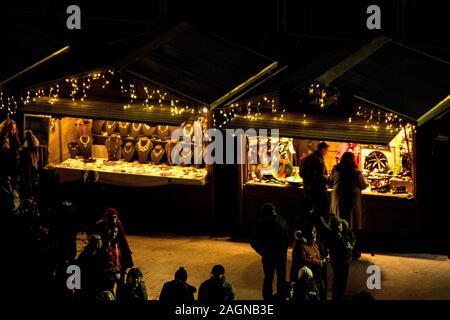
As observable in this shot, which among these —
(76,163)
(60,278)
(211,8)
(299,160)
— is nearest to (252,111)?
(299,160)

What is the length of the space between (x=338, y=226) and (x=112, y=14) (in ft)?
28.1

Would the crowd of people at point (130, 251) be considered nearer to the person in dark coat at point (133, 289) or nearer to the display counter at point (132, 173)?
the person in dark coat at point (133, 289)

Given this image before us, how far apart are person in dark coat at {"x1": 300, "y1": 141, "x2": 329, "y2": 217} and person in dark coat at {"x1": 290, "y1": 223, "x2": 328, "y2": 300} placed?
299 cm

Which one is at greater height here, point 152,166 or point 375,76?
point 375,76

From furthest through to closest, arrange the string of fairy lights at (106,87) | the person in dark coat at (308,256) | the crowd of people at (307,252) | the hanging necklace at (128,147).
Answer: the hanging necklace at (128,147) → the string of fairy lights at (106,87) → the person in dark coat at (308,256) → the crowd of people at (307,252)

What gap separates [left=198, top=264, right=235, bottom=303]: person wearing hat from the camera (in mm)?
13688

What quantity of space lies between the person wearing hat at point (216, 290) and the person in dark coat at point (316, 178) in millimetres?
4490

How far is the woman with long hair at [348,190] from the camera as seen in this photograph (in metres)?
17.7

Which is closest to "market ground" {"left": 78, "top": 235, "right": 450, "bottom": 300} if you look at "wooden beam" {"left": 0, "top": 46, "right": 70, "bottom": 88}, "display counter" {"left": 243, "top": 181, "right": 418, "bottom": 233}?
"display counter" {"left": 243, "top": 181, "right": 418, "bottom": 233}

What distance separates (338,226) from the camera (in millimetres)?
15141

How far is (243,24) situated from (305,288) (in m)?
7.88

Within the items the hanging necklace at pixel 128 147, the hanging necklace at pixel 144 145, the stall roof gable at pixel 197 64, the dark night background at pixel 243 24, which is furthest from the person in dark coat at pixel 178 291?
the dark night background at pixel 243 24

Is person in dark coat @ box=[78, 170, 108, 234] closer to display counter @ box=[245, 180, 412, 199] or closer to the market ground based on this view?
the market ground
